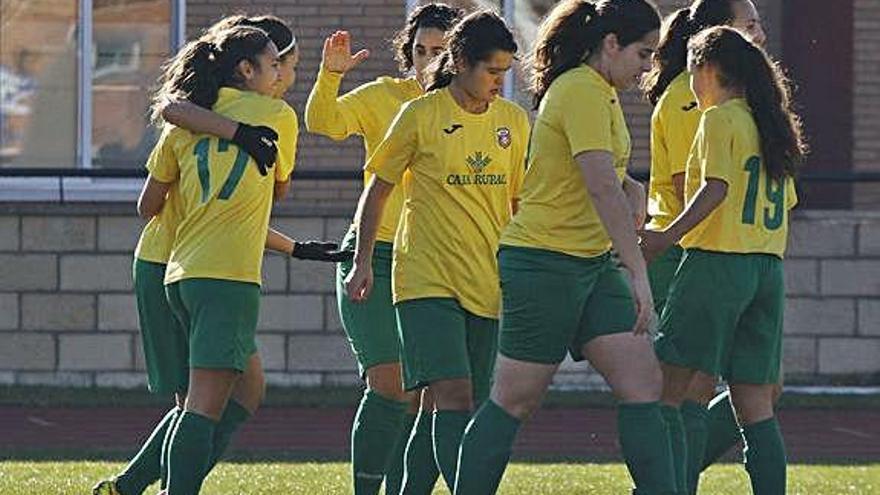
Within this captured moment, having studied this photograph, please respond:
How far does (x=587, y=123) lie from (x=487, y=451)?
1074 mm

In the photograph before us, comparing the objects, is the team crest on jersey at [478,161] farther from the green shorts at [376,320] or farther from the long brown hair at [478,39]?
the green shorts at [376,320]

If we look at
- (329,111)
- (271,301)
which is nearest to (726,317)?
(329,111)

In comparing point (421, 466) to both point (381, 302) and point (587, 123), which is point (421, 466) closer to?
point (381, 302)

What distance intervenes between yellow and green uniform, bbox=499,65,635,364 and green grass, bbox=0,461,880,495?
2301mm

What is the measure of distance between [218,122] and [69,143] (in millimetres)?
6981

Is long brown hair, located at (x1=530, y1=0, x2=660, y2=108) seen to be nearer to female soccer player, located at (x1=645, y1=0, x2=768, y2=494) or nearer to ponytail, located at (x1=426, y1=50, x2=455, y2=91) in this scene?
ponytail, located at (x1=426, y1=50, x2=455, y2=91)

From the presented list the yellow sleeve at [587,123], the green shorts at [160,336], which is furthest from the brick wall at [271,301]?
the yellow sleeve at [587,123]

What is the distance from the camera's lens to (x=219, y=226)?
764 cm

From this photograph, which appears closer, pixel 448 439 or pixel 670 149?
pixel 448 439

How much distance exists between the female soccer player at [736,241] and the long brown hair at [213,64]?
1498mm

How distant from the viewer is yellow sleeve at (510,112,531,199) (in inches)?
309

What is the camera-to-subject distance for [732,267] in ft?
24.8

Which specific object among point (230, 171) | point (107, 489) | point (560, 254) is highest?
point (230, 171)

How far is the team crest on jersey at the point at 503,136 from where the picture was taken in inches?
306
